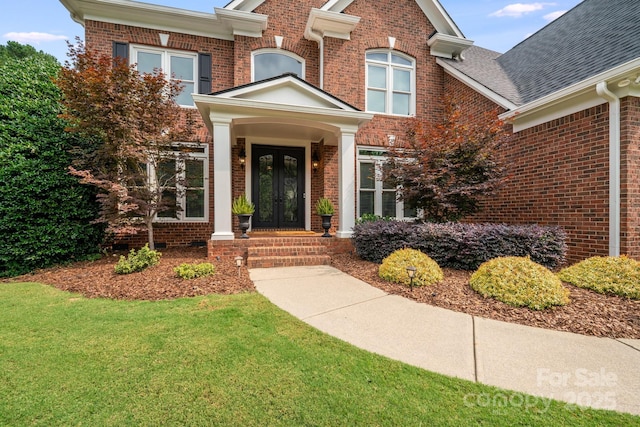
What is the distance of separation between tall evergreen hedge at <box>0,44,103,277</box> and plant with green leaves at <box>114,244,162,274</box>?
1.87 m

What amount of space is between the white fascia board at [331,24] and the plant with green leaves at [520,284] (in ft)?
26.0

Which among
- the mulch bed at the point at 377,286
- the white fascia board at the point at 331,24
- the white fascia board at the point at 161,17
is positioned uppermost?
the white fascia board at the point at 331,24

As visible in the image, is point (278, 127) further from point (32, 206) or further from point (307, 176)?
point (32, 206)

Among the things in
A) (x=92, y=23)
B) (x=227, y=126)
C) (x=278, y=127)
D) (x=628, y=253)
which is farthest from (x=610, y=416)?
(x=92, y=23)

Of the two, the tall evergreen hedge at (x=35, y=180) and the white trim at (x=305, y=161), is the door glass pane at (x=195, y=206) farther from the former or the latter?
the tall evergreen hedge at (x=35, y=180)

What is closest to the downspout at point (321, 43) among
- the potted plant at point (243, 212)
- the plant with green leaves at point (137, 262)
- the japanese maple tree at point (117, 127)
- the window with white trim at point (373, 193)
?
the window with white trim at point (373, 193)

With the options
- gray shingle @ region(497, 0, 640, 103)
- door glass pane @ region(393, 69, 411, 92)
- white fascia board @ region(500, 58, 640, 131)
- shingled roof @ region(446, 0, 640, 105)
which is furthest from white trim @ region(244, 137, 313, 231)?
gray shingle @ region(497, 0, 640, 103)

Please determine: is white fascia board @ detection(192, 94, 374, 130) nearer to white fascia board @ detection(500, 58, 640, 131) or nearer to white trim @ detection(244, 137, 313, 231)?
white trim @ detection(244, 137, 313, 231)

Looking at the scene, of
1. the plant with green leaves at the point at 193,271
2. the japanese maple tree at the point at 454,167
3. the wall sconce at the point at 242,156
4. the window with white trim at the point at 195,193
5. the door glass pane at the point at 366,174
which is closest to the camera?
the plant with green leaves at the point at 193,271

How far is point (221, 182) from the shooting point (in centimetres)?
633

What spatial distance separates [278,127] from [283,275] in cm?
432

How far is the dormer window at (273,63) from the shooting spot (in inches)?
345

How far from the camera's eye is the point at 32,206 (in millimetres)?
5711

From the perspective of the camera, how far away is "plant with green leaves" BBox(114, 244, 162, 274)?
5.25 meters
